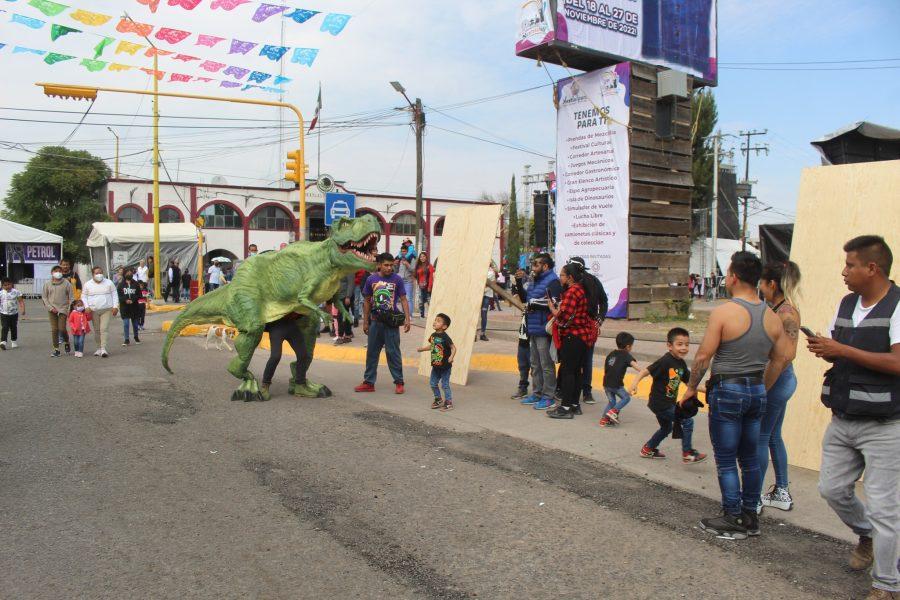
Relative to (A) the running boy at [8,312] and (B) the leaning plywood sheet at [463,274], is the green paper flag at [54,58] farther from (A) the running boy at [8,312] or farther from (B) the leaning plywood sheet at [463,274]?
(B) the leaning plywood sheet at [463,274]

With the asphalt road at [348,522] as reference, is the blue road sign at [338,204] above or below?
above

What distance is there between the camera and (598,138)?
1484 centimetres

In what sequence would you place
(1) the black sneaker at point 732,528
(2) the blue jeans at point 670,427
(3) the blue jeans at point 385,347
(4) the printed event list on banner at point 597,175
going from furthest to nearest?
(4) the printed event list on banner at point 597,175 → (3) the blue jeans at point 385,347 → (2) the blue jeans at point 670,427 → (1) the black sneaker at point 732,528

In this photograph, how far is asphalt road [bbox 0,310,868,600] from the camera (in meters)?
3.51

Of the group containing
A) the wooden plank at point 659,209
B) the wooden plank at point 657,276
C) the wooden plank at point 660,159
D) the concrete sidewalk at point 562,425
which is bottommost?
the concrete sidewalk at point 562,425

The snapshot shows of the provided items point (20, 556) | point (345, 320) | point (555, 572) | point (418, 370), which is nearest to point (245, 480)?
point (20, 556)

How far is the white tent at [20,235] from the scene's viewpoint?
2784cm

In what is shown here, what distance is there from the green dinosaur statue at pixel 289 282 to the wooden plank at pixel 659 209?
802 cm

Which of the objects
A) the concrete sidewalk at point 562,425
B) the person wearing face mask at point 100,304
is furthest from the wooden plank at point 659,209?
the person wearing face mask at point 100,304

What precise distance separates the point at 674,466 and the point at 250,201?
44880 mm

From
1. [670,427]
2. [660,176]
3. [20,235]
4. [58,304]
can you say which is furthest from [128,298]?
[20,235]

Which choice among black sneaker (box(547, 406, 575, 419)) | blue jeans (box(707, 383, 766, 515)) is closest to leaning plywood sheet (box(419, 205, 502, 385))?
black sneaker (box(547, 406, 575, 419))

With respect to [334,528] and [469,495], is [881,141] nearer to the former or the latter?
[469,495]

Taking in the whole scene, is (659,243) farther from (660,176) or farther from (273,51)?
(273,51)
